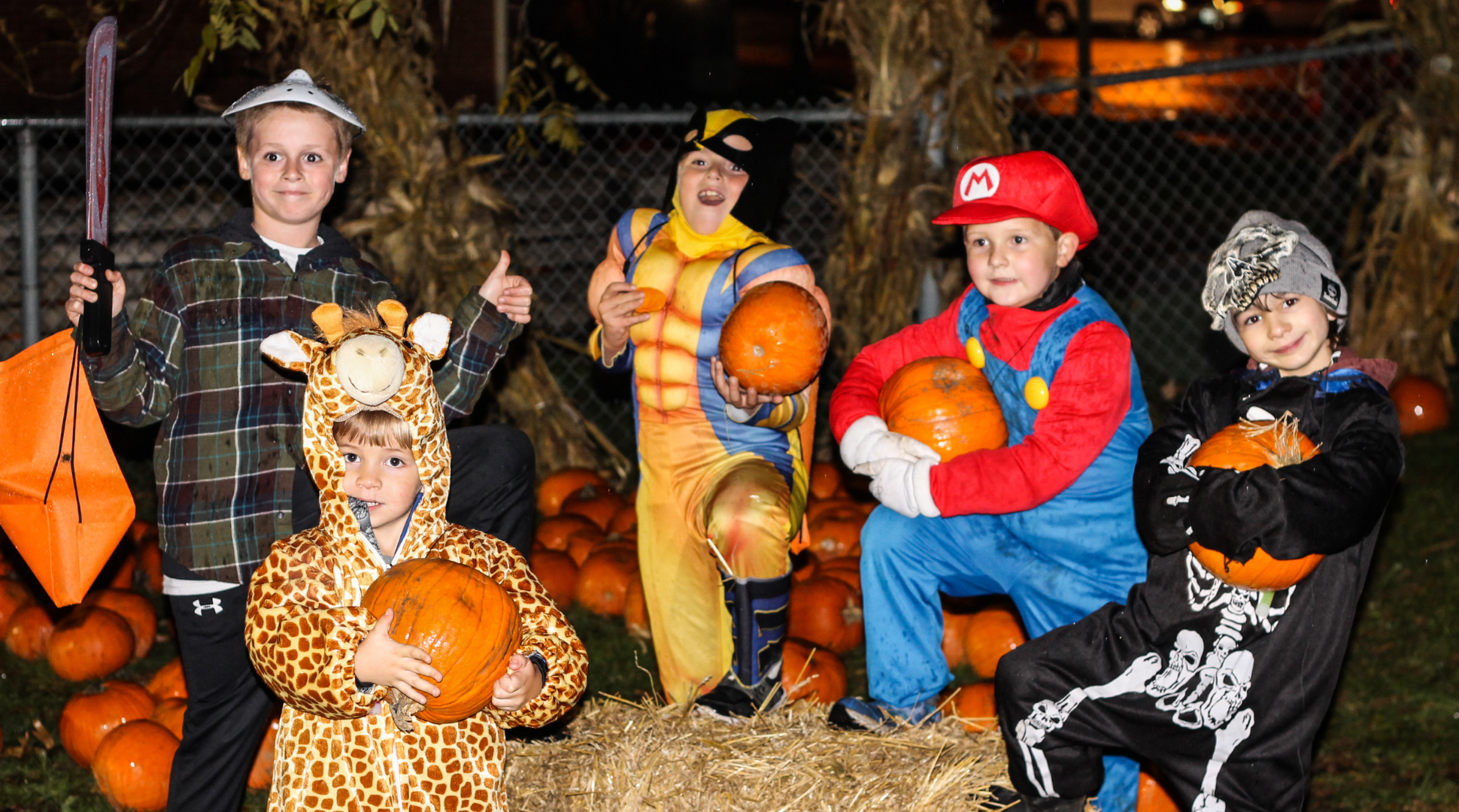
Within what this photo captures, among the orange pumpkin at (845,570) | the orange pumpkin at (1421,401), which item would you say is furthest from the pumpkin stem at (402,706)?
the orange pumpkin at (1421,401)

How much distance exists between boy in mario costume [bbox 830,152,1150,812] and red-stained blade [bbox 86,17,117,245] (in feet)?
7.06

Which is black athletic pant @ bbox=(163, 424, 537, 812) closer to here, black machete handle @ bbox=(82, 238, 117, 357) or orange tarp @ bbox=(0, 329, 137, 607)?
orange tarp @ bbox=(0, 329, 137, 607)

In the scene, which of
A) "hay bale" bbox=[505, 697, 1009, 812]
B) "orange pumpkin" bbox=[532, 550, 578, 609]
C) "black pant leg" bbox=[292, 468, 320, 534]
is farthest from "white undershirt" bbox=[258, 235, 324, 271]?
"orange pumpkin" bbox=[532, 550, 578, 609]

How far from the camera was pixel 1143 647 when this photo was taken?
3363 mm

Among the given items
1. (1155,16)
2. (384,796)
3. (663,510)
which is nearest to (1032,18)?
(1155,16)

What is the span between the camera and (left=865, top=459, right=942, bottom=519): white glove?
3.83m

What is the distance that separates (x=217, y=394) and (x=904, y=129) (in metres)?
3.98

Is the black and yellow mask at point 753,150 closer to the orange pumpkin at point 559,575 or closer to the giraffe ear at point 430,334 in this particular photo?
the giraffe ear at point 430,334

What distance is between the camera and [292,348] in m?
2.96

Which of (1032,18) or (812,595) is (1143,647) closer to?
(812,595)

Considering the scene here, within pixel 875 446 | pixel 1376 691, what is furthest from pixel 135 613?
pixel 1376 691

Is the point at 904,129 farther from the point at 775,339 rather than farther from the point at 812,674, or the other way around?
the point at 812,674

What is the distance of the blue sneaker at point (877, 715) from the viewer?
400cm

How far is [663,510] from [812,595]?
3.64ft
